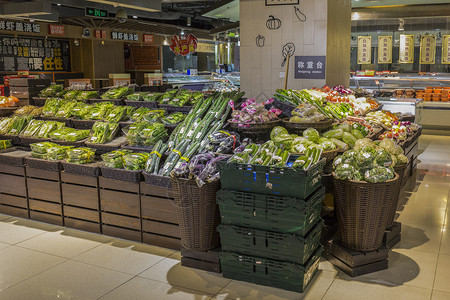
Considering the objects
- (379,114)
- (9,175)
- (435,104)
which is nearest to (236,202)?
(9,175)

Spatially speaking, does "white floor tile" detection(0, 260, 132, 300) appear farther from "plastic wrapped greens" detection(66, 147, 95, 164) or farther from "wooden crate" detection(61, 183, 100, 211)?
"plastic wrapped greens" detection(66, 147, 95, 164)

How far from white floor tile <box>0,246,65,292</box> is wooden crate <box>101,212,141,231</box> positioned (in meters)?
0.66

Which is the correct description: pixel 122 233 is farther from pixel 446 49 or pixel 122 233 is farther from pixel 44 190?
pixel 446 49

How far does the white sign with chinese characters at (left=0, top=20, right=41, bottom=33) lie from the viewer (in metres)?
11.4

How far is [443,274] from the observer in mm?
3828

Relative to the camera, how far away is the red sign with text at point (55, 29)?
12.6m

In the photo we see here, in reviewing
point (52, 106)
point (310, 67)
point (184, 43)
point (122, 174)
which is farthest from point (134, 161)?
point (184, 43)

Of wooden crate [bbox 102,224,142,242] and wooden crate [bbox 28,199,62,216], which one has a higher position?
wooden crate [bbox 28,199,62,216]

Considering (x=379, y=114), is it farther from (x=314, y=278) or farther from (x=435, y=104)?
(x=435, y=104)

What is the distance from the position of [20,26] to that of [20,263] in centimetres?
933

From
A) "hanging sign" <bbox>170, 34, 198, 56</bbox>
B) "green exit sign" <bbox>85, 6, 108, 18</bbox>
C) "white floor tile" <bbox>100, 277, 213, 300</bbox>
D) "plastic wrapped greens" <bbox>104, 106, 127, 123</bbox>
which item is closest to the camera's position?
"white floor tile" <bbox>100, 277, 213, 300</bbox>

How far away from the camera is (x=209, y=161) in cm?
402

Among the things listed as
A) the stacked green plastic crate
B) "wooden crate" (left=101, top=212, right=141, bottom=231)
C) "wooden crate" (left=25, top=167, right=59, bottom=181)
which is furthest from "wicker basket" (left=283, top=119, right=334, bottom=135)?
"wooden crate" (left=25, top=167, right=59, bottom=181)

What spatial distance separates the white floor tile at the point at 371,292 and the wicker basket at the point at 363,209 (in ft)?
1.13
